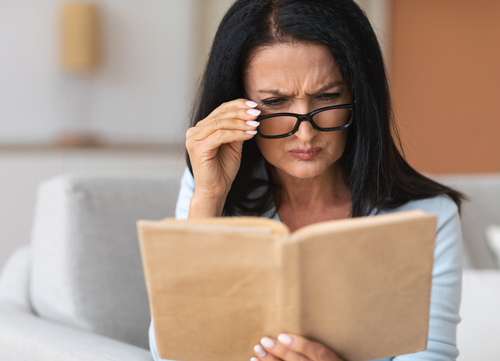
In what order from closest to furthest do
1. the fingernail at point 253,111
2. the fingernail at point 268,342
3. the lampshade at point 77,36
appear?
the fingernail at point 268,342 < the fingernail at point 253,111 < the lampshade at point 77,36

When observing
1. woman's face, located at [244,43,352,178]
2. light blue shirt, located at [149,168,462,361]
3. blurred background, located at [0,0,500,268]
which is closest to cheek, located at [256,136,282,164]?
woman's face, located at [244,43,352,178]

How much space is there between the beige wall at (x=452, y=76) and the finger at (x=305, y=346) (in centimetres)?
330

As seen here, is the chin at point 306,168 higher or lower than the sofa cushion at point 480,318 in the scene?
higher

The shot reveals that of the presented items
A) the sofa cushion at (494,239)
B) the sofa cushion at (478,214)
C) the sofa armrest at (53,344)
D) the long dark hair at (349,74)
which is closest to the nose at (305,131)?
the long dark hair at (349,74)

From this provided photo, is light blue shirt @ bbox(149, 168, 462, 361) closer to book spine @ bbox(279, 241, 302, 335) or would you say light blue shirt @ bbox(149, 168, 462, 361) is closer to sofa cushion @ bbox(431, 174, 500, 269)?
book spine @ bbox(279, 241, 302, 335)

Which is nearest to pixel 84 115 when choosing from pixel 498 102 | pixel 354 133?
pixel 354 133

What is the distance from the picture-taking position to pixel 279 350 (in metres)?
0.74

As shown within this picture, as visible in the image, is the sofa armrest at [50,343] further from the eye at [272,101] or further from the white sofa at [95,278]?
the eye at [272,101]

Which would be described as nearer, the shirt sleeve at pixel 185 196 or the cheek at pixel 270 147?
the cheek at pixel 270 147

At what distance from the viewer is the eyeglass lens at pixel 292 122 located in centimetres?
102

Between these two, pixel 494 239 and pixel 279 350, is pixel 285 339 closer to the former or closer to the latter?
pixel 279 350

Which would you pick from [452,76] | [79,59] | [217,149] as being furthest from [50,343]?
[452,76]

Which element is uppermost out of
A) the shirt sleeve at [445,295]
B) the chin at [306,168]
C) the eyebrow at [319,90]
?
the eyebrow at [319,90]

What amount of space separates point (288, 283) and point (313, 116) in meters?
0.43
